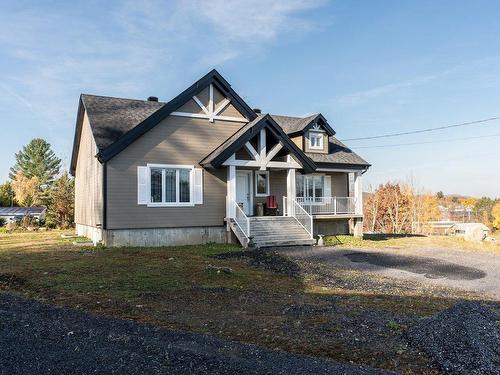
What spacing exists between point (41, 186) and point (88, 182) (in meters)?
43.5

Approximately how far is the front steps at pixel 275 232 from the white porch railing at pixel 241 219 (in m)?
0.16

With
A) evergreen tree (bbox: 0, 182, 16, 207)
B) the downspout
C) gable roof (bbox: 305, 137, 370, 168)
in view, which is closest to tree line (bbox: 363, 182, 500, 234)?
gable roof (bbox: 305, 137, 370, 168)

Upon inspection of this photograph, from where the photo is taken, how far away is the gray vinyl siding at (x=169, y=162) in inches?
653

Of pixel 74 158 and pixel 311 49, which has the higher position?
pixel 311 49

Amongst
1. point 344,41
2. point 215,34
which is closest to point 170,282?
point 215,34

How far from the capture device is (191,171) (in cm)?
1806

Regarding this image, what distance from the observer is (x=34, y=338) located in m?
5.33

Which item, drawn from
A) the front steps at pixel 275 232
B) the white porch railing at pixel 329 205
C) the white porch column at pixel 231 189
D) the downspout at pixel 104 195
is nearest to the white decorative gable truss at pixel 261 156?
the white porch column at pixel 231 189

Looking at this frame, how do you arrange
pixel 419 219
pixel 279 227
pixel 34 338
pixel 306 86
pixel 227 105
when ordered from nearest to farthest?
pixel 34 338
pixel 279 227
pixel 227 105
pixel 306 86
pixel 419 219

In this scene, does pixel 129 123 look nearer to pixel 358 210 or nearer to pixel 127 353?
pixel 358 210

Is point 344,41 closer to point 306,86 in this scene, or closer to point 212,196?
point 306,86

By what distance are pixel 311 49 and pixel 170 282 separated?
15.1 meters

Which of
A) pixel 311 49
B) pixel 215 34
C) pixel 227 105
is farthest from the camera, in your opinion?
pixel 311 49

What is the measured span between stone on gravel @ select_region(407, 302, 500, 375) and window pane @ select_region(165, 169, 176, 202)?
42.6 ft
